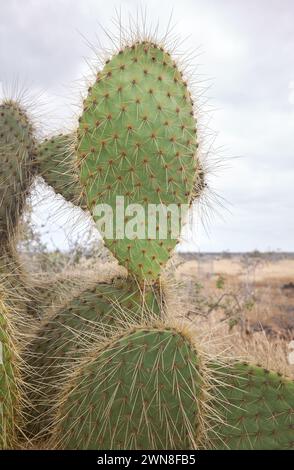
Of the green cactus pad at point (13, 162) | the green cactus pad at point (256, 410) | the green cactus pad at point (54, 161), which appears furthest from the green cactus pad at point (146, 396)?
the green cactus pad at point (13, 162)

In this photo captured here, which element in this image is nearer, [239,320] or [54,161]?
[54,161]

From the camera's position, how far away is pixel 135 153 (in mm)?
2439

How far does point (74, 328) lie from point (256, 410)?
34.2 inches

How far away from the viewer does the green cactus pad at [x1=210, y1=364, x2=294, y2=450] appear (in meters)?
2.35

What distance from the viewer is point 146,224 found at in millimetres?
2486

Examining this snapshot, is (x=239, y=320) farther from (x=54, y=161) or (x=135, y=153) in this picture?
(x=135, y=153)

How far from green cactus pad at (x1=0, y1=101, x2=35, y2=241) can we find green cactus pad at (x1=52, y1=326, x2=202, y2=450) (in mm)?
1685

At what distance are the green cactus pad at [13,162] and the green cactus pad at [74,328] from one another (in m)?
0.99

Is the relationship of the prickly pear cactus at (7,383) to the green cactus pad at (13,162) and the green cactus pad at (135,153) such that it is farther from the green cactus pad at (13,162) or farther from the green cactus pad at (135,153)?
the green cactus pad at (13,162)

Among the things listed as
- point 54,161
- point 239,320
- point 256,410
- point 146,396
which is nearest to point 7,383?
point 146,396

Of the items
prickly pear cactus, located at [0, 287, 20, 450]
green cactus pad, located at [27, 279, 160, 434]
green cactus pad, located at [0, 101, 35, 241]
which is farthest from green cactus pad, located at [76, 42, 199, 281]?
green cactus pad, located at [0, 101, 35, 241]

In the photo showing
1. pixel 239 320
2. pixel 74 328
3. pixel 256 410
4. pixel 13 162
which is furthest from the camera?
pixel 239 320

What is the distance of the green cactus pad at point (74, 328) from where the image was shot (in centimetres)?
260

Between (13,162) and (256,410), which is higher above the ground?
(13,162)
